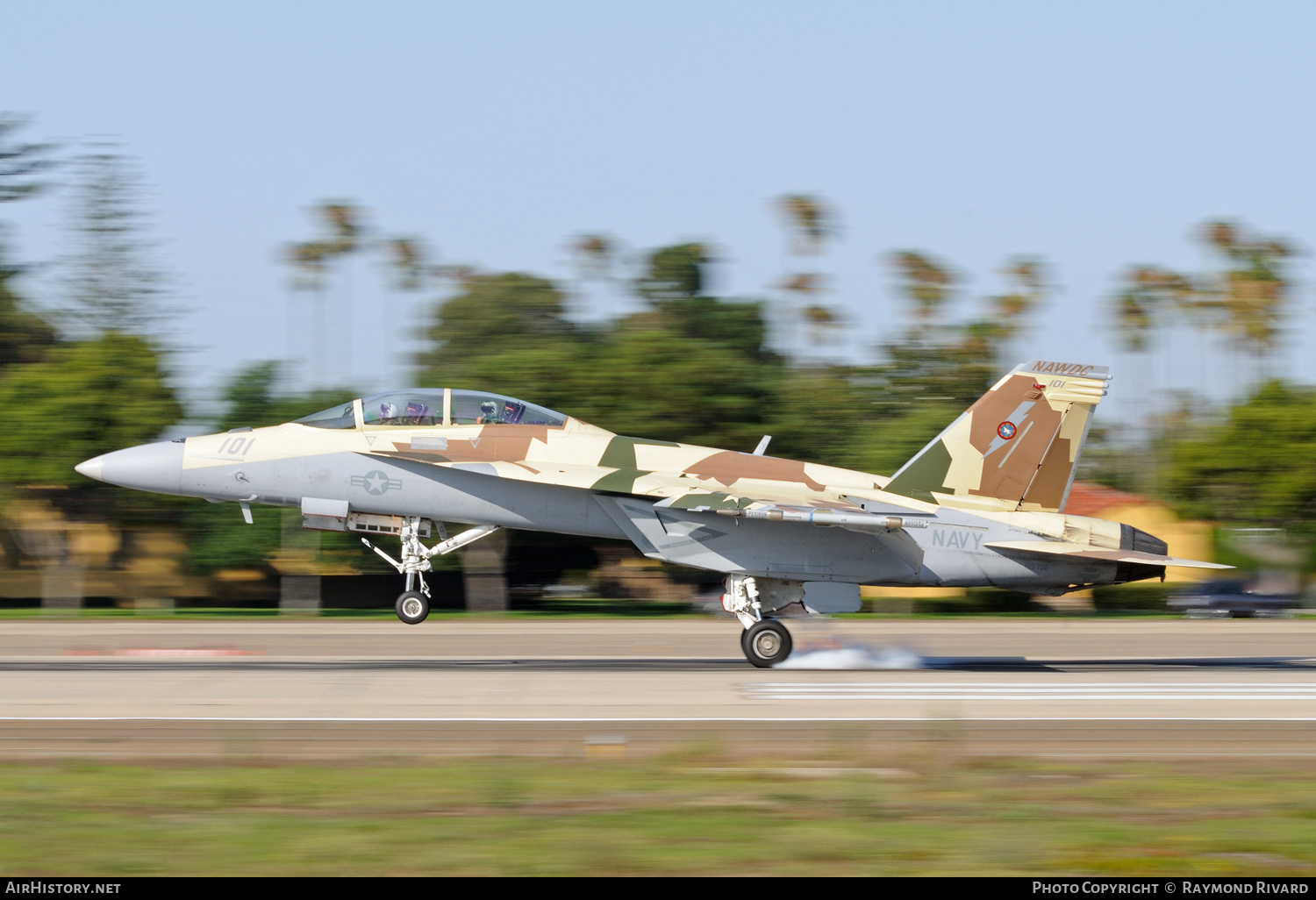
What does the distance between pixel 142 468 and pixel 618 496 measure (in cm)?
644

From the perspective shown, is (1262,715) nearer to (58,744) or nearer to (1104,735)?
(1104,735)

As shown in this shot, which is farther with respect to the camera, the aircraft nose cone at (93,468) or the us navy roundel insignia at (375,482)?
the us navy roundel insignia at (375,482)

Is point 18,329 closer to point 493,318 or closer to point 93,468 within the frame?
point 493,318

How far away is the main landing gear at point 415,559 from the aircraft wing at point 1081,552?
725 centimetres

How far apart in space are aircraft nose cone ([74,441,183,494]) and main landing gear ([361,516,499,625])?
8.98ft

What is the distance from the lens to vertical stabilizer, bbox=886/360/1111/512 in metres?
17.9

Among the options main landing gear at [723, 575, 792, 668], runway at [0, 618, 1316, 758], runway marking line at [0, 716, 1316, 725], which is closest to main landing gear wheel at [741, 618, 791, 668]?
main landing gear at [723, 575, 792, 668]

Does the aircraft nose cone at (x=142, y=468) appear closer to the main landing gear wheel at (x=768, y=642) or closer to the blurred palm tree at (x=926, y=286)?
the main landing gear wheel at (x=768, y=642)

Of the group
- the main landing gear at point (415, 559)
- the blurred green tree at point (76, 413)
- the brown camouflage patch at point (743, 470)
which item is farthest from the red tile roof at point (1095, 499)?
the blurred green tree at point (76, 413)

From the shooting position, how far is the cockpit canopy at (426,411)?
17141 mm

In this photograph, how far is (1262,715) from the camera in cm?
1385

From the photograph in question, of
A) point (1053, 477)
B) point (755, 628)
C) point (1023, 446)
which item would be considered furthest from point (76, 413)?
point (1053, 477)
